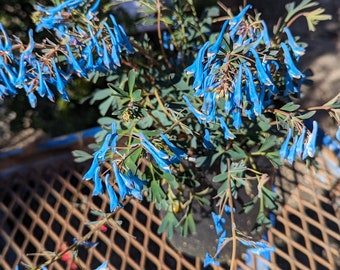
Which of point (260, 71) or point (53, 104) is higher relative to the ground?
point (260, 71)

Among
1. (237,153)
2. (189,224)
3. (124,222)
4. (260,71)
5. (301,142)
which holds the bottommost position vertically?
(124,222)

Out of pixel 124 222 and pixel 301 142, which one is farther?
pixel 124 222

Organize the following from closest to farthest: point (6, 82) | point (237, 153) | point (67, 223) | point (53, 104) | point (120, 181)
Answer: point (120, 181) < point (6, 82) < point (237, 153) < point (67, 223) < point (53, 104)

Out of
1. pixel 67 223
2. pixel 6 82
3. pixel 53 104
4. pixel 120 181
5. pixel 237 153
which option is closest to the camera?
pixel 120 181

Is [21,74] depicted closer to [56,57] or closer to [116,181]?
[56,57]

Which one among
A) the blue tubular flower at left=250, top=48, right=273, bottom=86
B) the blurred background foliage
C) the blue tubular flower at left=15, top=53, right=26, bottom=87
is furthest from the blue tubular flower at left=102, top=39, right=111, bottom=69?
the blurred background foliage

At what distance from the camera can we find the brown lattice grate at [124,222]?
1.00 m

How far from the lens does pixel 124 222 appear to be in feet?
3.77

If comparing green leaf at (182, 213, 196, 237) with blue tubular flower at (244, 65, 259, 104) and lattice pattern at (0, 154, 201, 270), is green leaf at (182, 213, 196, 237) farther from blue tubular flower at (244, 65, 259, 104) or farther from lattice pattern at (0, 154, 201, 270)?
blue tubular flower at (244, 65, 259, 104)

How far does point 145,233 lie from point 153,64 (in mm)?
400

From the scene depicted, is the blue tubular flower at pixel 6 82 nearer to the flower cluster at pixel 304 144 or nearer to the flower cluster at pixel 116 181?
the flower cluster at pixel 116 181

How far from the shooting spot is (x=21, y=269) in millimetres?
1133

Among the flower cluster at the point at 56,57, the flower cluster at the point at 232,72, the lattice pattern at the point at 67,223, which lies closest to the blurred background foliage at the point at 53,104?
the lattice pattern at the point at 67,223

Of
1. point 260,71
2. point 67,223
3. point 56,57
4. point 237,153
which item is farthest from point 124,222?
point 260,71
